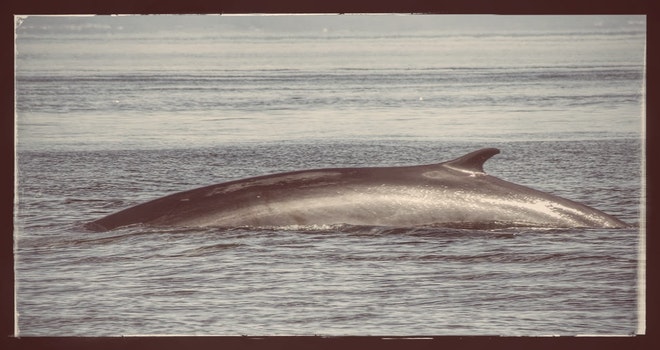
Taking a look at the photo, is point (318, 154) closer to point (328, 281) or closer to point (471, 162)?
point (328, 281)

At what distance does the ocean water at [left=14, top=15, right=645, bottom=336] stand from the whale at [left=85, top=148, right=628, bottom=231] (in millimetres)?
146

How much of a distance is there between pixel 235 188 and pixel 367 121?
84.6 inches

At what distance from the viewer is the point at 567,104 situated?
70.1 ft

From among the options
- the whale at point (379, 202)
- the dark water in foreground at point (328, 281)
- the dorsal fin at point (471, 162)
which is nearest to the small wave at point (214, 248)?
the dark water in foreground at point (328, 281)

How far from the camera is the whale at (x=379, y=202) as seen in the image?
20.2 m

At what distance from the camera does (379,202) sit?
20.2m

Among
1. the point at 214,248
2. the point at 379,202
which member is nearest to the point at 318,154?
the point at 379,202

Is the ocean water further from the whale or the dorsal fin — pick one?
the dorsal fin

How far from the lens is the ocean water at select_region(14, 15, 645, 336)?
2011 centimetres

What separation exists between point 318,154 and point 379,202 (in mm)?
1595

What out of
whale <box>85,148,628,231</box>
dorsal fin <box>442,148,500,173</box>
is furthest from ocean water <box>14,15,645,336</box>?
dorsal fin <box>442,148,500,173</box>

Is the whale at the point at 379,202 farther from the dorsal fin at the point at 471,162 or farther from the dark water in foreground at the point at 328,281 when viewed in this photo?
the dark water in foreground at the point at 328,281

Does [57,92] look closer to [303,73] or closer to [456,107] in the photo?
[303,73]

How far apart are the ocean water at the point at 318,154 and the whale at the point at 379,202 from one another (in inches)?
→ 5.7
